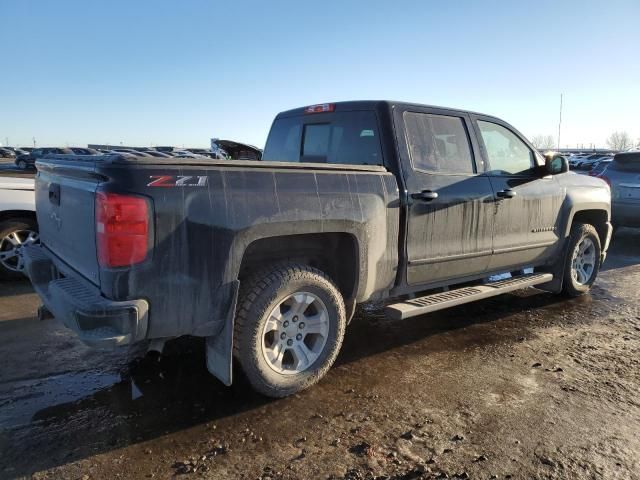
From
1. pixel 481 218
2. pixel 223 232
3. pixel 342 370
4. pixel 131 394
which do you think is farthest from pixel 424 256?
pixel 131 394

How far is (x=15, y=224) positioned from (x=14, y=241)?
20 cm

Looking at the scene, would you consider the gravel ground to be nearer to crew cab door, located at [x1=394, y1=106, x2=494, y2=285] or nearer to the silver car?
crew cab door, located at [x1=394, y1=106, x2=494, y2=285]

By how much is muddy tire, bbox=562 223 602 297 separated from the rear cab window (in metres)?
2.98

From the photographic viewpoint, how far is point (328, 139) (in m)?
4.56

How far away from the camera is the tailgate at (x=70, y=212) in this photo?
2842 mm

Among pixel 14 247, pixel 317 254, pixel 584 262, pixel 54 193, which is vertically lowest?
pixel 584 262

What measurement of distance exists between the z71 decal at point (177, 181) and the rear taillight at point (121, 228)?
0.39 feet

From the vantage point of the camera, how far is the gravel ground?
2.71 m

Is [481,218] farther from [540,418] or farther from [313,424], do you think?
[313,424]

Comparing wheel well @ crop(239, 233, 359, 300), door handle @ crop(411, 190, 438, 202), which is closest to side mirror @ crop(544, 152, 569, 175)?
door handle @ crop(411, 190, 438, 202)

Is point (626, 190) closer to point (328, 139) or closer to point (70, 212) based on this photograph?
point (328, 139)

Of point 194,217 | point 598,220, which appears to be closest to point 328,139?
point 194,217

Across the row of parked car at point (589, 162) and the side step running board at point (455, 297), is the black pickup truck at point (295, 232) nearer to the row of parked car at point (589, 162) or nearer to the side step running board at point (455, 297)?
the side step running board at point (455, 297)

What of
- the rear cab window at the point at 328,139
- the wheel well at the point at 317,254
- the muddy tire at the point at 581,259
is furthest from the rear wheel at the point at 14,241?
the muddy tire at the point at 581,259
